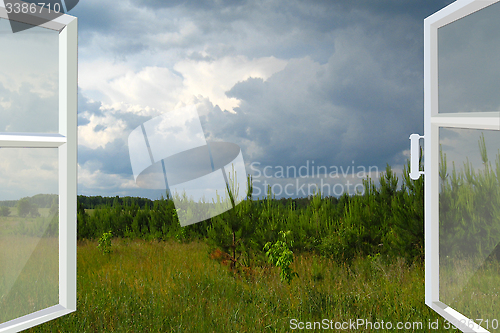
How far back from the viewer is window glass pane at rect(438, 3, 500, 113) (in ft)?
5.96

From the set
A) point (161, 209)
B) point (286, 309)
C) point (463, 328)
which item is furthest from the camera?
point (161, 209)

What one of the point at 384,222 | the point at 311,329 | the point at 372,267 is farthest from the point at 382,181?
the point at 311,329

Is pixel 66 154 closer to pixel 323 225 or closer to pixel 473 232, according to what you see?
pixel 473 232

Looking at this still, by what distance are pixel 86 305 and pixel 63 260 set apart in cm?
162

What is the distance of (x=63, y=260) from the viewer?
6.61ft

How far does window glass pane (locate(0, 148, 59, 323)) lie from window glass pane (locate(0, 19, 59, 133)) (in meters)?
0.20

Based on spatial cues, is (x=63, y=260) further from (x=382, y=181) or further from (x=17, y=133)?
(x=382, y=181)

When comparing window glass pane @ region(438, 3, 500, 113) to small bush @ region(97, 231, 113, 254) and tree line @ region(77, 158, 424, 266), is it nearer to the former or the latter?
tree line @ region(77, 158, 424, 266)

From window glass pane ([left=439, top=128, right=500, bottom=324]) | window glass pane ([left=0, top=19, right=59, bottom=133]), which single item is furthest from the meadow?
window glass pane ([left=0, top=19, right=59, bottom=133])

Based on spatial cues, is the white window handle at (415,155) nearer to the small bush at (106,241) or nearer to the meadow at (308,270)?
the meadow at (308,270)

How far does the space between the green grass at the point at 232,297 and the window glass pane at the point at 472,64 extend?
2254mm

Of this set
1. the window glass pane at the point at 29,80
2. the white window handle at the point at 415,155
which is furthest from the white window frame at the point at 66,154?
the white window handle at the point at 415,155

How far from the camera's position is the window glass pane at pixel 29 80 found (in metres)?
1.91

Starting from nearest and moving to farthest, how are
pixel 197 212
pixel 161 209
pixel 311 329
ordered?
pixel 311 329 < pixel 197 212 < pixel 161 209
